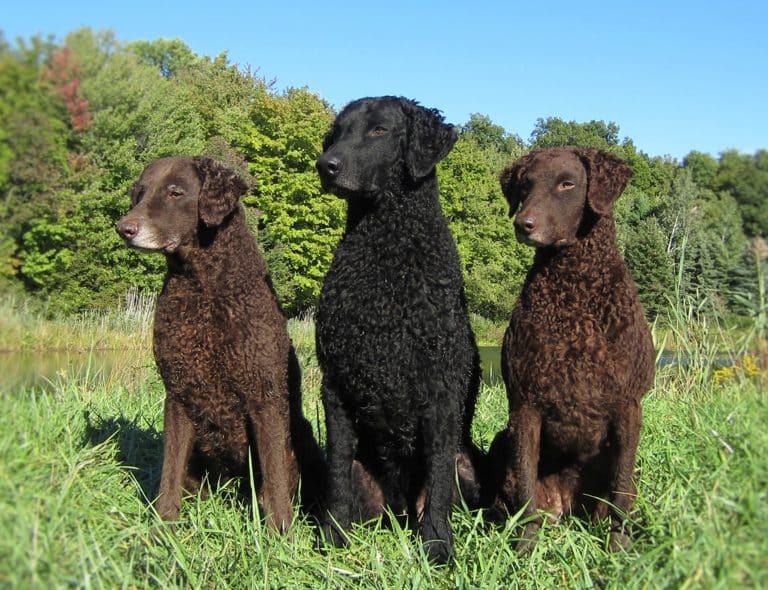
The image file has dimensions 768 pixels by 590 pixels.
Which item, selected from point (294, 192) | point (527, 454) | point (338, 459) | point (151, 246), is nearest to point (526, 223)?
point (527, 454)

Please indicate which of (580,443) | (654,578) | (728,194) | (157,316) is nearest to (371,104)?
(157,316)

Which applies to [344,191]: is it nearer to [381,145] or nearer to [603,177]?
[381,145]

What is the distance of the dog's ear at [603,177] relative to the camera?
3.56 meters

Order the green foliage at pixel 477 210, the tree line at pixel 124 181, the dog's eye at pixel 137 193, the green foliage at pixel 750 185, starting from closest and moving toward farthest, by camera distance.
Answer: the tree line at pixel 124 181 < the green foliage at pixel 750 185 < the dog's eye at pixel 137 193 < the green foliage at pixel 477 210

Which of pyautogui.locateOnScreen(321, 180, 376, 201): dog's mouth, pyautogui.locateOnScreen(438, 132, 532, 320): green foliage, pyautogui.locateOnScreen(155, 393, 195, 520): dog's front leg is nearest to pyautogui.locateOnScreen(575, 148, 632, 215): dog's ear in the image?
pyautogui.locateOnScreen(321, 180, 376, 201): dog's mouth

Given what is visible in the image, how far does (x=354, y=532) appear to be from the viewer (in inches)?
143

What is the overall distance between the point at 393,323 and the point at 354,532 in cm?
109

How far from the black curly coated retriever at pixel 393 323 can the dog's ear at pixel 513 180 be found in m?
0.45

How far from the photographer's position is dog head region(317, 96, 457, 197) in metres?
3.63

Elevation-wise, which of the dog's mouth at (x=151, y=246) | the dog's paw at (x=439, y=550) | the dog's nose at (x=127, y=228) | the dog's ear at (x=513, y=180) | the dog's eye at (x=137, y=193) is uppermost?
the dog's ear at (x=513, y=180)

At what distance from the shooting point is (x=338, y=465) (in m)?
3.68

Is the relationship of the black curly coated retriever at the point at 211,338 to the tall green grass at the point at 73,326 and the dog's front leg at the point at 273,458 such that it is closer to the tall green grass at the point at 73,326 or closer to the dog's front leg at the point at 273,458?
the dog's front leg at the point at 273,458

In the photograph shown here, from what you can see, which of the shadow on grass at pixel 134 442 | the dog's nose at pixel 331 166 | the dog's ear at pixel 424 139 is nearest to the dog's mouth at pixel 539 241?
the dog's ear at pixel 424 139

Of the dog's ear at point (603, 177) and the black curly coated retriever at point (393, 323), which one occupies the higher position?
the dog's ear at point (603, 177)
